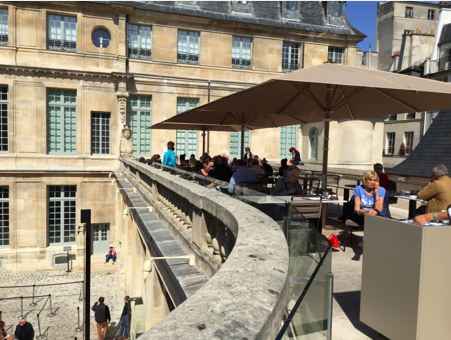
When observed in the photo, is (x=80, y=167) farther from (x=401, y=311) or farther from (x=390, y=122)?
(x=390, y=122)

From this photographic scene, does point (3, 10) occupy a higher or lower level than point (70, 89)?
higher

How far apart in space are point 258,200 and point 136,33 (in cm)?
1892

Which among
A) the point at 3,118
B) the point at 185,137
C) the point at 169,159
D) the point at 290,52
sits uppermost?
the point at 290,52

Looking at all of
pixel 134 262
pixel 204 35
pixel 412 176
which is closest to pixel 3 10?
pixel 204 35

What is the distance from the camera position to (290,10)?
22641 mm

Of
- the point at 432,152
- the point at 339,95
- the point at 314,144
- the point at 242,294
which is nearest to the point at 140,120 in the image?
the point at 314,144

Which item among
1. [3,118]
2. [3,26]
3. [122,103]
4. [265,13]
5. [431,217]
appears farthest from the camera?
[265,13]

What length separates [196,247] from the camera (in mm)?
3902

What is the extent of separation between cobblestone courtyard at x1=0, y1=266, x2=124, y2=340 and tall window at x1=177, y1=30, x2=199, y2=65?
11.6 metres

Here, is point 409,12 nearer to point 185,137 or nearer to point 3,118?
point 185,137

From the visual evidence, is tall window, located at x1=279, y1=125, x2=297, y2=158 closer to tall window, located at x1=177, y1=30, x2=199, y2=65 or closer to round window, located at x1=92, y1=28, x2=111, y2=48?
tall window, located at x1=177, y1=30, x2=199, y2=65

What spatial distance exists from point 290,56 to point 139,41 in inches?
339

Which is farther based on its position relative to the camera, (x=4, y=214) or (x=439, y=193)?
(x=4, y=214)

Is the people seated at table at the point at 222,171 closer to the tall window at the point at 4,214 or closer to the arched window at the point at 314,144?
the tall window at the point at 4,214
